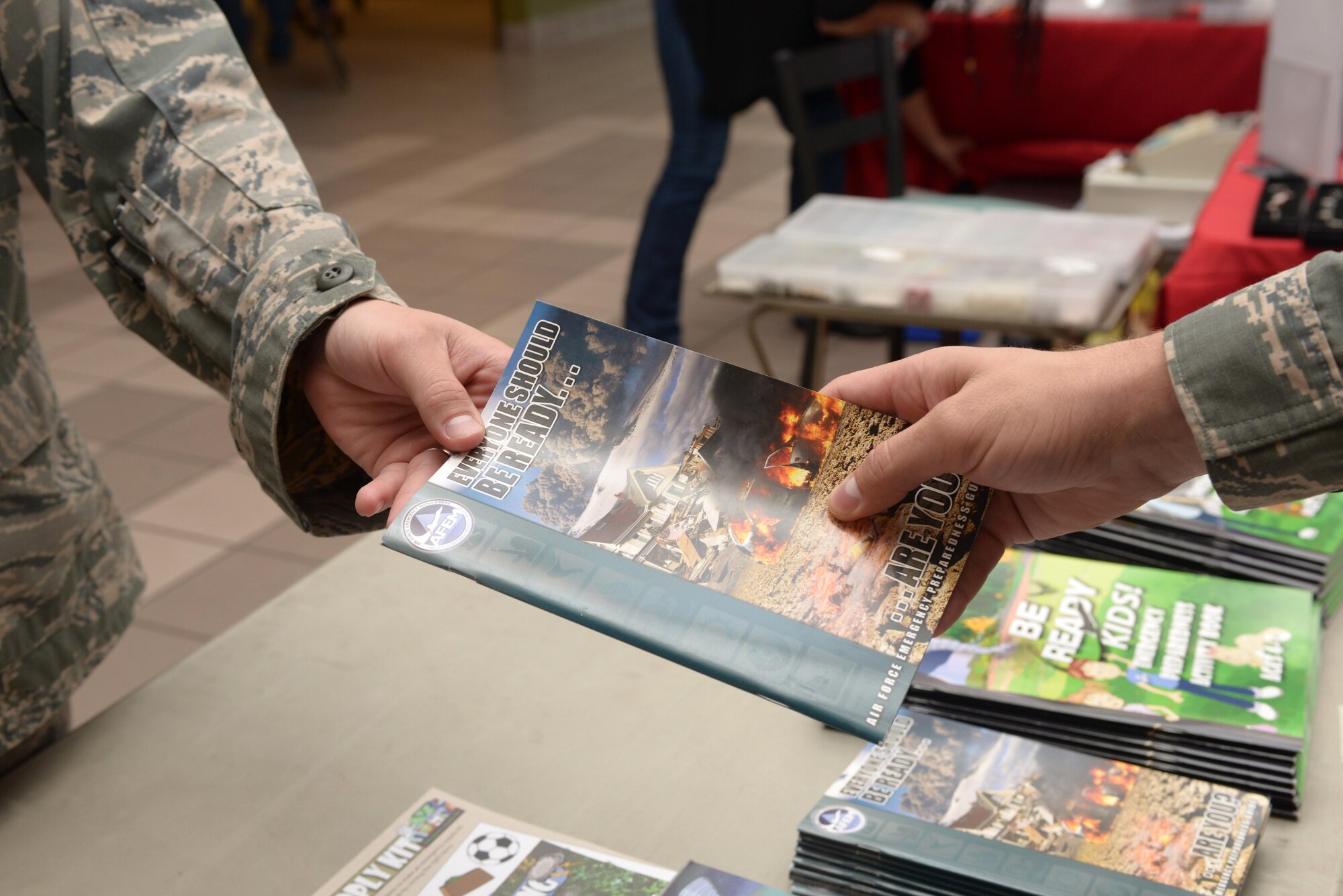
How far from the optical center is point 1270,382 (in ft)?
2.26

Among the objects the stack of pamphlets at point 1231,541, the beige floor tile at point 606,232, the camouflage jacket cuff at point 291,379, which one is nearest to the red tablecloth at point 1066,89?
the beige floor tile at point 606,232

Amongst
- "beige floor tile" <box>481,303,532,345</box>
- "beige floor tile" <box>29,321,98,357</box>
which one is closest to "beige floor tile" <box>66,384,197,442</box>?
"beige floor tile" <box>29,321,98,357</box>

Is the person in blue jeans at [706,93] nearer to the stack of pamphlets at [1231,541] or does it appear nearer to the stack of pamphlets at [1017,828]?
the stack of pamphlets at [1231,541]

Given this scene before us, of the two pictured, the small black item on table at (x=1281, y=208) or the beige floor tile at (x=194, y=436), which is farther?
the beige floor tile at (x=194, y=436)

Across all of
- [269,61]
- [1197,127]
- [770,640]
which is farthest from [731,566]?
[269,61]

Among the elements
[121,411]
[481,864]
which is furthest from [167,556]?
[481,864]

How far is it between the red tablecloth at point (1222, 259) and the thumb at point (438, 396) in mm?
1471

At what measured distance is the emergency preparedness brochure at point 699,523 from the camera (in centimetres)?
69

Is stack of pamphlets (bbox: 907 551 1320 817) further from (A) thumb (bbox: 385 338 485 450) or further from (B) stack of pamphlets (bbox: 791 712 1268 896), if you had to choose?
(A) thumb (bbox: 385 338 485 450)

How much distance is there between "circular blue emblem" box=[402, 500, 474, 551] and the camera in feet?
2.39

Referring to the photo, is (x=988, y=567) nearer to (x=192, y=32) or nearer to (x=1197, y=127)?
(x=192, y=32)

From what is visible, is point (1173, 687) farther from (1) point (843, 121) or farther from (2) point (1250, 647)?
(1) point (843, 121)

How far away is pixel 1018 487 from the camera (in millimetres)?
771

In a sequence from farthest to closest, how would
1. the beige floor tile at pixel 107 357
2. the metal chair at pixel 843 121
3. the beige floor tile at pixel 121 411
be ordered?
the beige floor tile at pixel 107 357
the beige floor tile at pixel 121 411
the metal chair at pixel 843 121
